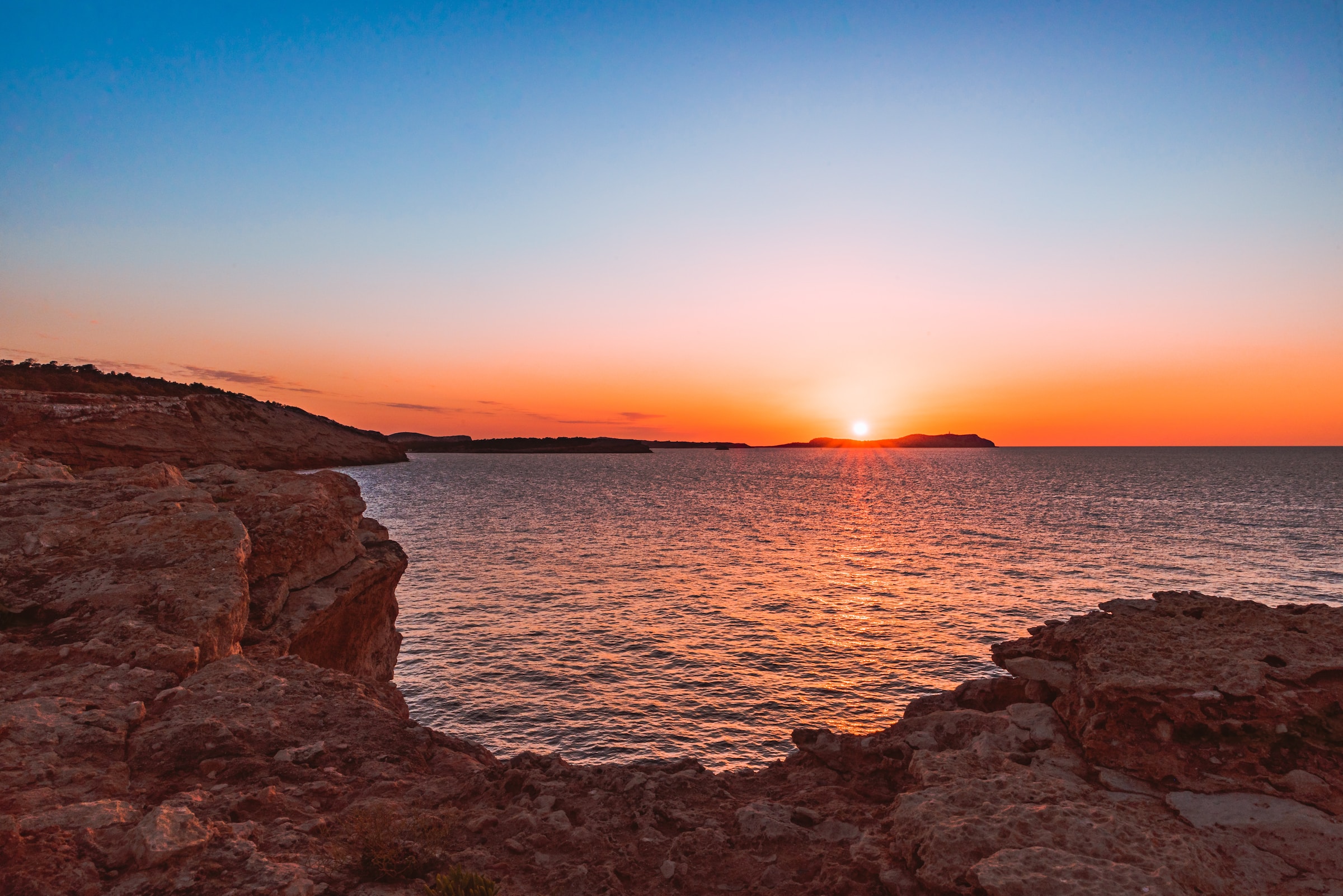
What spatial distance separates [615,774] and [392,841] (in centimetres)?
270

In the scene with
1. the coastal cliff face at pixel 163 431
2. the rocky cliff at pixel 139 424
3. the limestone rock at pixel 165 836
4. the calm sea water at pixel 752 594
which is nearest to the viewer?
the limestone rock at pixel 165 836

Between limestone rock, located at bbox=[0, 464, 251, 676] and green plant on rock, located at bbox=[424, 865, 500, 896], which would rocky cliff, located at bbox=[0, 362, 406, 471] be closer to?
limestone rock, located at bbox=[0, 464, 251, 676]

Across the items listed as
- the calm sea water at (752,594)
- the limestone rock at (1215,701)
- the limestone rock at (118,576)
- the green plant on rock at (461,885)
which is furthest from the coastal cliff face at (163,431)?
the limestone rock at (1215,701)

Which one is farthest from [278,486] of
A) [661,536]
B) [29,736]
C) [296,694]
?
[661,536]

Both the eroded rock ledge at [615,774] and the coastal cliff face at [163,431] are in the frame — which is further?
the coastal cliff face at [163,431]

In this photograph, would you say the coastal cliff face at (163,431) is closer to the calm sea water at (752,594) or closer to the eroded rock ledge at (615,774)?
the eroded rock ledge at (615,774)

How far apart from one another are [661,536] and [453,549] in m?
13.9

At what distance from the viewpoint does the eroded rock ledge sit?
16.1 feet

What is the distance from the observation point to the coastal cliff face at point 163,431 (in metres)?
47.0

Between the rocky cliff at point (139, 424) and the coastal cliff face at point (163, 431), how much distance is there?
0.13 m

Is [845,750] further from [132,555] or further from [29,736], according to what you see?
[132,555]

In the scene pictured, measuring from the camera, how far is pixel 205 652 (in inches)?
340

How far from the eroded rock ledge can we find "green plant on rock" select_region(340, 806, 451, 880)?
31 mm

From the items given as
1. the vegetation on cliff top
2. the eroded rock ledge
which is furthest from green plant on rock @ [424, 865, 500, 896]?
the vegetation on cliff top
